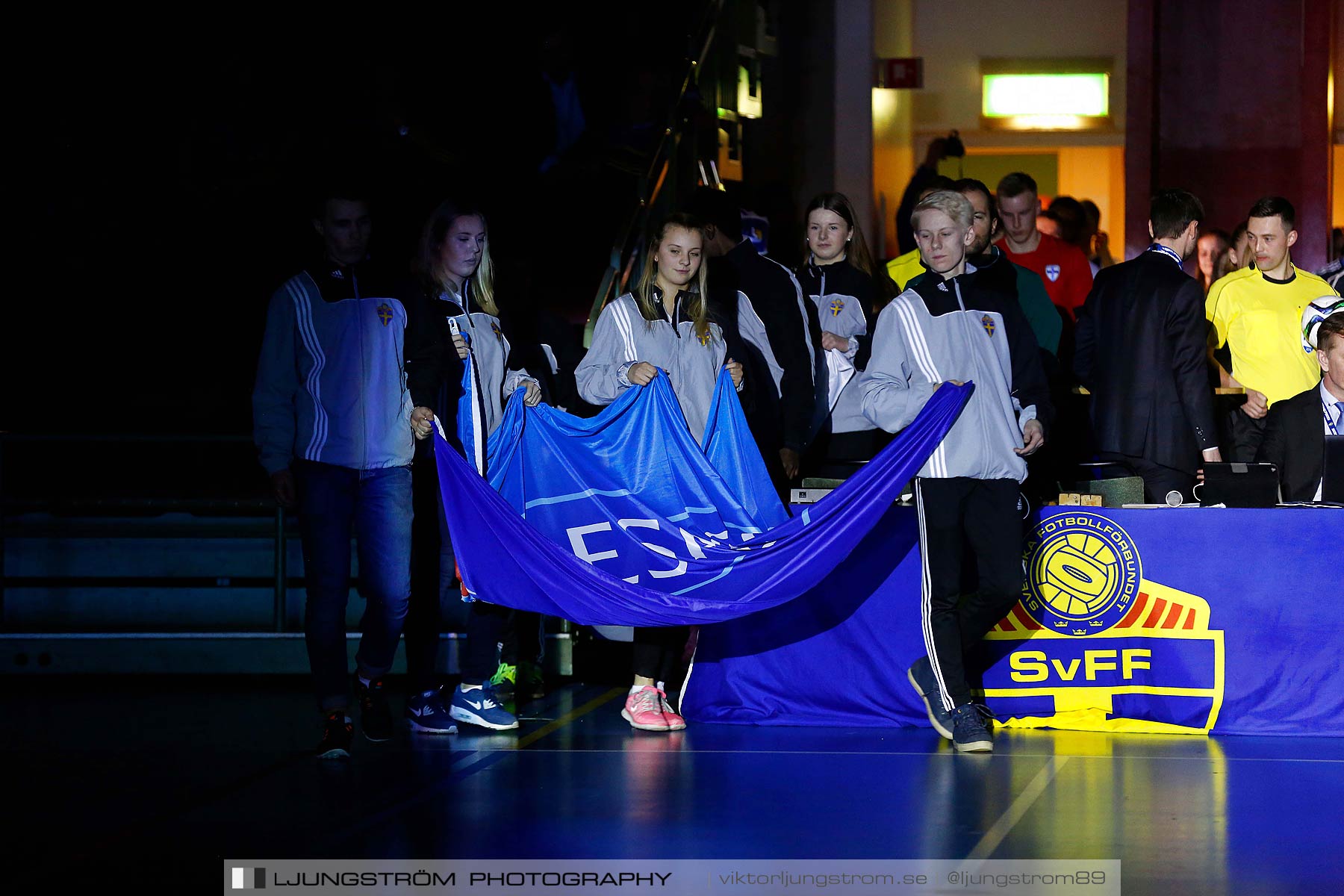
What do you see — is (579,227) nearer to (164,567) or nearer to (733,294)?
(164,567)

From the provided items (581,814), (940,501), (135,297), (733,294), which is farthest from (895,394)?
(135,297)

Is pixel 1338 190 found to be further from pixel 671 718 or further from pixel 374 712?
pixel 374 712

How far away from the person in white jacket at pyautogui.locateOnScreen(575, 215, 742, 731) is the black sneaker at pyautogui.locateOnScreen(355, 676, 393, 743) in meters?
0.98

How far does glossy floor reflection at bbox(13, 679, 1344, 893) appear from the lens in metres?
4.82

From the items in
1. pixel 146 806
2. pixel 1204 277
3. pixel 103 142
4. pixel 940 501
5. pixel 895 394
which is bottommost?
pixel 146 806

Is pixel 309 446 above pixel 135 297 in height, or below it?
below

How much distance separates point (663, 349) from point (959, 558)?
1504mm

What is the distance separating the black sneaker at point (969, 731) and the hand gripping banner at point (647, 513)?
0.74 metres

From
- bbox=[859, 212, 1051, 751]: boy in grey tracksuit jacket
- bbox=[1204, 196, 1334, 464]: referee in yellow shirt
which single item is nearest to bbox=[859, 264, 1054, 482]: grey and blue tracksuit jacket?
bbox=[859, 212, 1051, 751]: boy in grey tracksuit jacket

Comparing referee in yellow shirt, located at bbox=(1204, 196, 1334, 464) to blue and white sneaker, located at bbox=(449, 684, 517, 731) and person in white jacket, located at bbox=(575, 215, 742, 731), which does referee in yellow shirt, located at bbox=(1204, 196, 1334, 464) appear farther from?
blue and white sneaker, located at bbox=(449, 684, 517, 731)

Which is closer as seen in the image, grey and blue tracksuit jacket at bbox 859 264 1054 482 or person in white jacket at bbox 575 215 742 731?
grey and blue tracksuit jacket at bbox 859 264 1054 482

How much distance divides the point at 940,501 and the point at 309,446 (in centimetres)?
240

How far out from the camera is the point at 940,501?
6.53 meters

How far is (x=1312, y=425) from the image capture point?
23.9 feet
